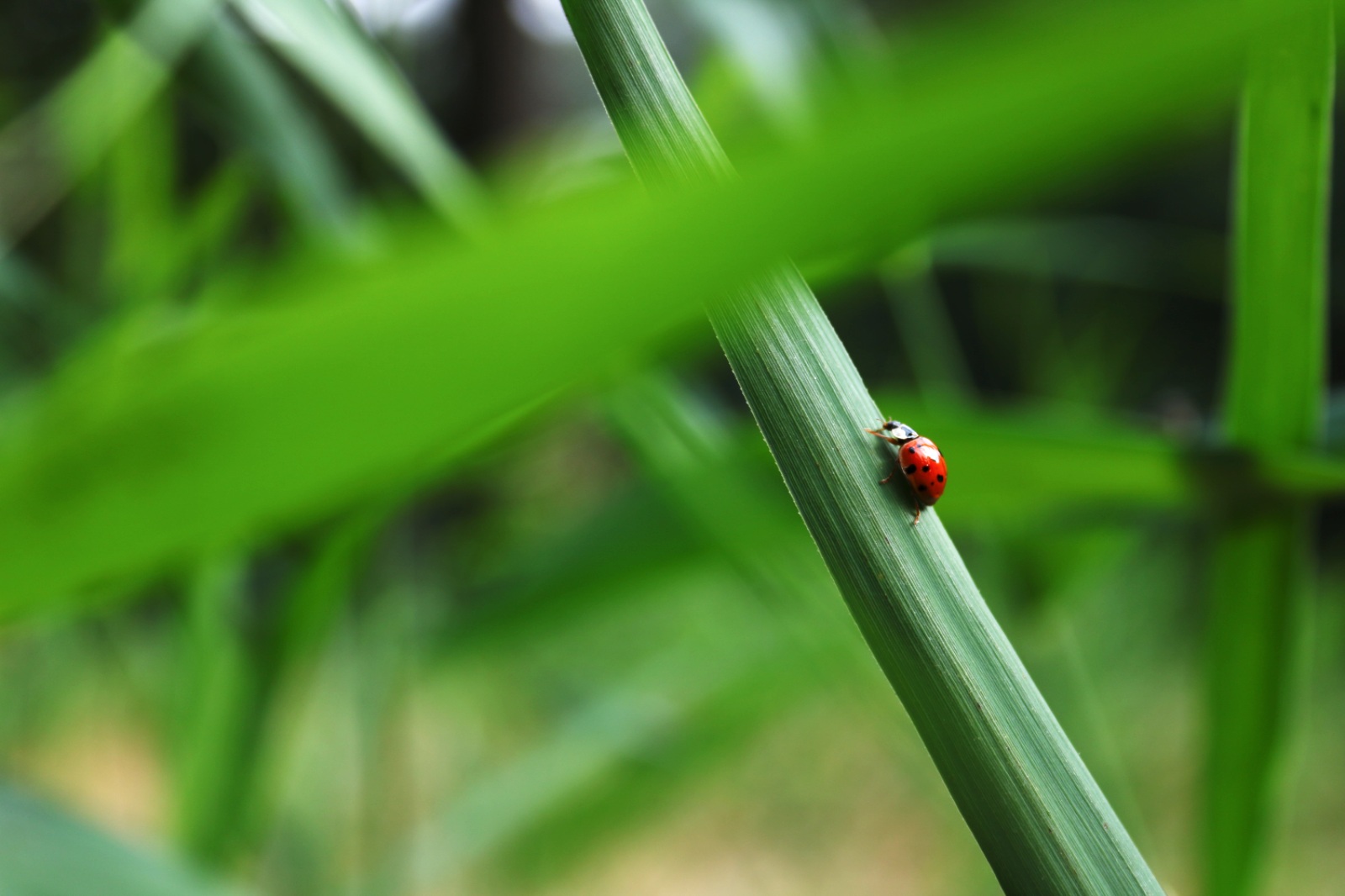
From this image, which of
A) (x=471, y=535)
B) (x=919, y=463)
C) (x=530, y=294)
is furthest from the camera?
(x=471, y=535)

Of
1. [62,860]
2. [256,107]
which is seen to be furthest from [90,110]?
[62,860]

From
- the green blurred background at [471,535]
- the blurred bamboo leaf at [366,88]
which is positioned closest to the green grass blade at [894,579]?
the green blurred background at [471,535]

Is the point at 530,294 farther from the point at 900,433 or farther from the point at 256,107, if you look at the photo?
the point at 256,107

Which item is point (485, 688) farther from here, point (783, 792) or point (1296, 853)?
point (1296, 853)

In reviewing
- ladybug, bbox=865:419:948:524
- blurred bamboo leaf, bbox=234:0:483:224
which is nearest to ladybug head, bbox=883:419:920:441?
ladybug, bbox=865:419:948:524

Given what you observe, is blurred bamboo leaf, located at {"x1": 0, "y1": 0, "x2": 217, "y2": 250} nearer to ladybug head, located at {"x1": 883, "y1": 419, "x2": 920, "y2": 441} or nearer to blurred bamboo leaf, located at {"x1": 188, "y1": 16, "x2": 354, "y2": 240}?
blurred bamboo leaf, located at {"x1": 188, "y1": 16, "x2": 354, "y2": 240}

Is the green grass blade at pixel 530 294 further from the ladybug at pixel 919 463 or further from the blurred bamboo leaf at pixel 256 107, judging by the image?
the blurred bamboo leaf at pixel 256 107

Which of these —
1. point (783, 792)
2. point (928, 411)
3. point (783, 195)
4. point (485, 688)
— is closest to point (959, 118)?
point (783, 195)
